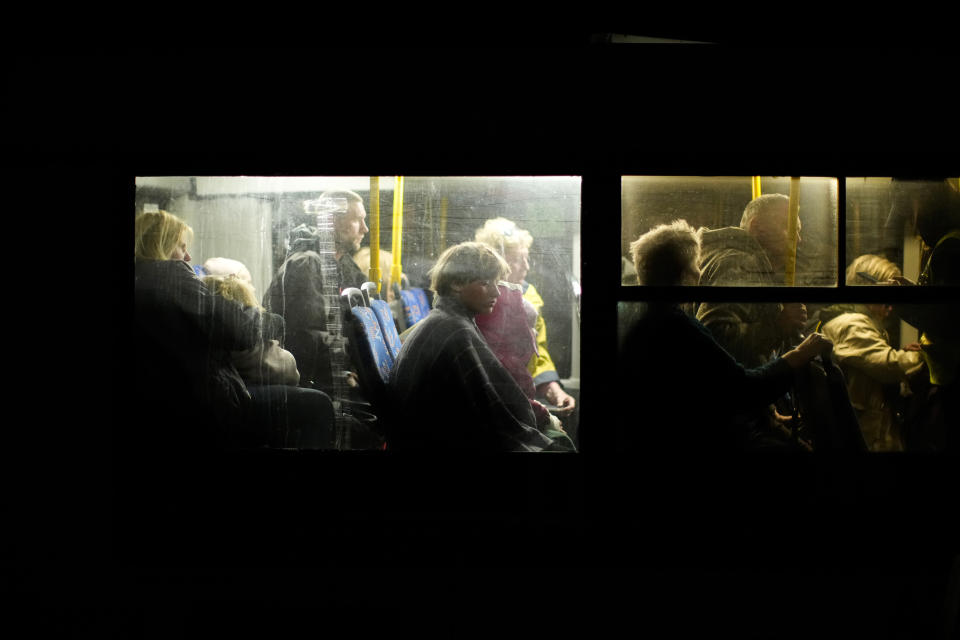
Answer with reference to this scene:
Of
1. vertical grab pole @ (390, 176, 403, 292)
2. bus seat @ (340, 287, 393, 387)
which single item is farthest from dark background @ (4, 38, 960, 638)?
bus seat @ (340, 287, 393, 387)

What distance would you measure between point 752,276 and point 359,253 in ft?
6.38

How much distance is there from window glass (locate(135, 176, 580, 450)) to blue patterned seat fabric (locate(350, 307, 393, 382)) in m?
0.03

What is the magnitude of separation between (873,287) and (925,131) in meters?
0.77

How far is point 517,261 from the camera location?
3.87 m

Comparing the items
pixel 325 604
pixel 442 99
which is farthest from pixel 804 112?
pixel 325 604

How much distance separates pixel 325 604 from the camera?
3701 millimetres

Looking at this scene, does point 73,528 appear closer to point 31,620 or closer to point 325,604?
point 31,620

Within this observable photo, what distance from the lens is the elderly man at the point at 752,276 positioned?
12.0ft

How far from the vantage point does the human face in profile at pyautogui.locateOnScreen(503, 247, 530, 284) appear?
3861 millimetres

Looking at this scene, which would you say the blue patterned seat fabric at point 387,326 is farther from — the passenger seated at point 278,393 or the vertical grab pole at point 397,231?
the passenger seated at point 278,393

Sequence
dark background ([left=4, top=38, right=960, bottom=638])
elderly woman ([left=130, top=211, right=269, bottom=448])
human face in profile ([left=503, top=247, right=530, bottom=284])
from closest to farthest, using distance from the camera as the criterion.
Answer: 1. dark background ([left=4, top=38, right=960, bottom=638])
2. elderly woman ([left=130, top=211, right=269, bottom=448])
3. human face in profile ([left=503, top=247, right=530, bottom=284])

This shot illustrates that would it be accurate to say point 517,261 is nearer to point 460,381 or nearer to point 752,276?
point 460,381

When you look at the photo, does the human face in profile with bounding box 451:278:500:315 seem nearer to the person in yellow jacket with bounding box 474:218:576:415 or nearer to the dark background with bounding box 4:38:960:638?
the person in yellow jacket with bounding box 474:218:576:415

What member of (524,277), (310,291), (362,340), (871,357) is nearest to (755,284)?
(871,357)
